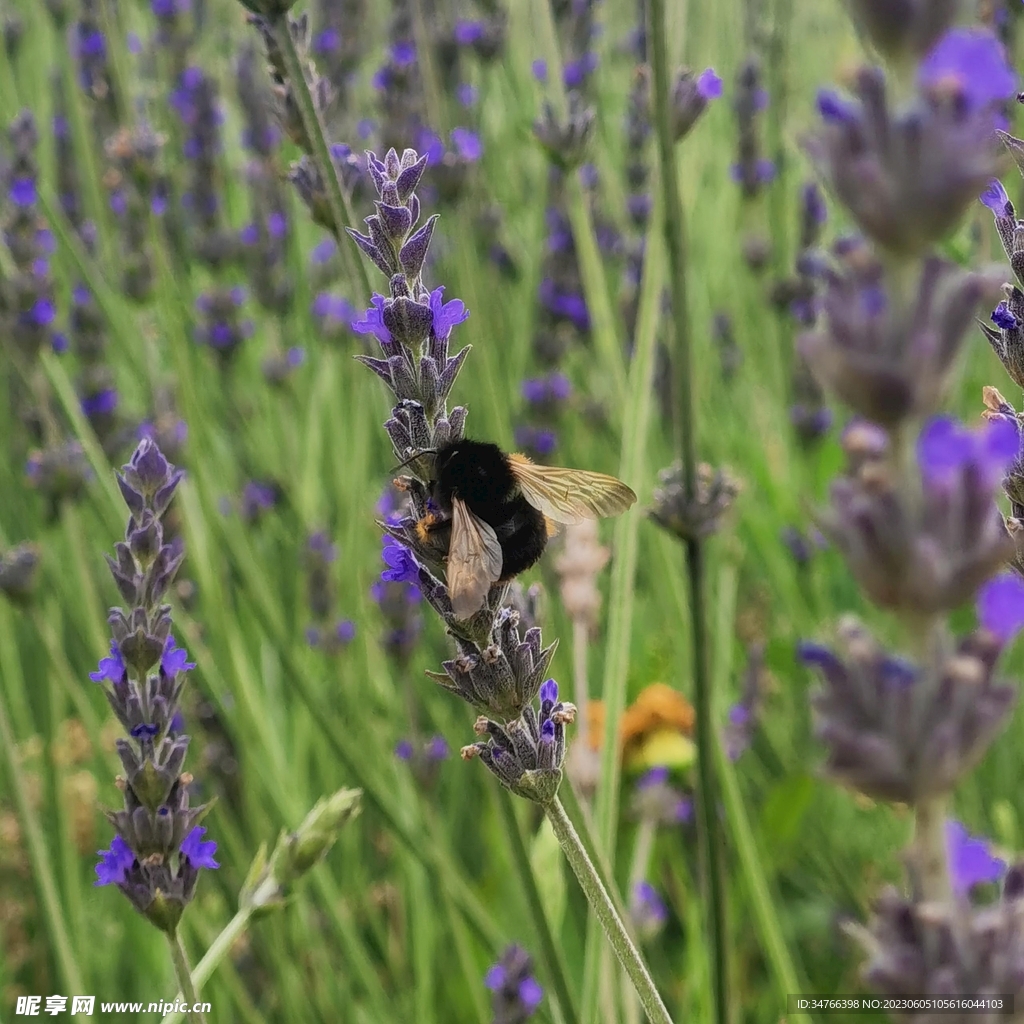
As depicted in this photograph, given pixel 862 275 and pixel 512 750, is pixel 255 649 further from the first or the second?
pixel 862 275

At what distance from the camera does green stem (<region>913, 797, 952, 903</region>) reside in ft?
1.32

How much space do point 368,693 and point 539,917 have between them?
1232 millimetres

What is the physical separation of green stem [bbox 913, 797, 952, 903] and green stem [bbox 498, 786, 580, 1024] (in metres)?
0.55

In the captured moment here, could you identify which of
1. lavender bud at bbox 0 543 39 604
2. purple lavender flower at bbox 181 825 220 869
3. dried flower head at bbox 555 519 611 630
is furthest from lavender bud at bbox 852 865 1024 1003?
lavender bud at bbox 0 543 39 604

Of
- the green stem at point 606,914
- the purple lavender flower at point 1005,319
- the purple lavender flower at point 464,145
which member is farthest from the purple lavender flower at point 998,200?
the purple lavender flower at point 464,145

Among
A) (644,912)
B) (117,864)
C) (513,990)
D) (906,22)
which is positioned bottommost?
(644,912)

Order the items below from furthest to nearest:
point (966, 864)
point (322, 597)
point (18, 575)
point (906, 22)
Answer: point (322, 597)
point (18, 575)
point (966, 864)
point (906, 22)

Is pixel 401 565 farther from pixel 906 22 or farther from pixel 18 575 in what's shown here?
pixel 18 575

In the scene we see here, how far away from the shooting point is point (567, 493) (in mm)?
1001

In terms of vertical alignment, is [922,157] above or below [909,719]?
above

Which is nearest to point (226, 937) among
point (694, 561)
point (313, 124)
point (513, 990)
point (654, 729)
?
point (513, 990)

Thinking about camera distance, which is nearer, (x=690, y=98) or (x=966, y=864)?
(x=966, y=864)

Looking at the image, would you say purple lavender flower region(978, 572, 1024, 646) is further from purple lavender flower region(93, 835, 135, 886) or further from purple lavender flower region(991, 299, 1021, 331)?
purple lavender flower region(93, 835, 135, 886)

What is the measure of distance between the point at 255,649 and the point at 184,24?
1736 millimetres
